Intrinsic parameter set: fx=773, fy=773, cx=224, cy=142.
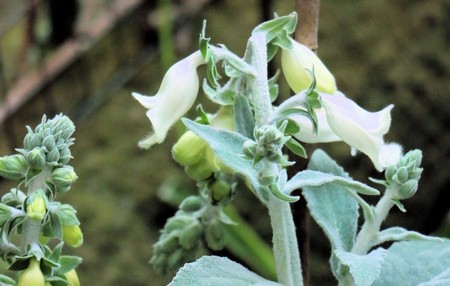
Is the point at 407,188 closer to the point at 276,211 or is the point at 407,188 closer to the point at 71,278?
the point at 276,211

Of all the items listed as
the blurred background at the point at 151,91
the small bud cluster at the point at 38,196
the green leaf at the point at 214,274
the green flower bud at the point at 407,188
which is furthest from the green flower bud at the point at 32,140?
the blurred background at the point at 151,91

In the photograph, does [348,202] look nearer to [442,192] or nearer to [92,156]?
[442,192]

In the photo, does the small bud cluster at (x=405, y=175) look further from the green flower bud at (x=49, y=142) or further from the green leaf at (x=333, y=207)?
the green flower bud at (x=49, y=142)

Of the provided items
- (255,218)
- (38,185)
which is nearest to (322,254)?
(255,218)

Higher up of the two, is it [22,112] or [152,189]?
[22,112]

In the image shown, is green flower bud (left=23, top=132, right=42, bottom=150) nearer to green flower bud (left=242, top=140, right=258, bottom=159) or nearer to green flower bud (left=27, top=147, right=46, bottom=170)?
green flower bud (left=27, top=147, right=46, bottom=170)
